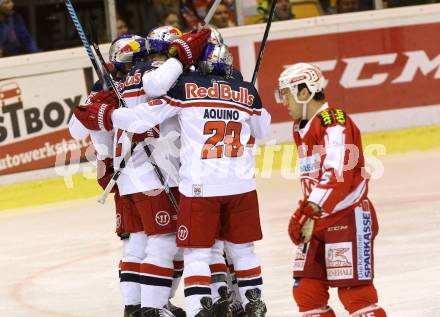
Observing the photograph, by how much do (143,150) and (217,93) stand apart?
57cm

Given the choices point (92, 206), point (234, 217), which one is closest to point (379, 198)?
point (92, 206)

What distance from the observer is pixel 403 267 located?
6.49 meters

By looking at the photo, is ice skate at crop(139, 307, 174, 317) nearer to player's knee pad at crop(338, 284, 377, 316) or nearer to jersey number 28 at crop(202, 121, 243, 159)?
jersey number 28 at crop(202, 121, 243, 159)

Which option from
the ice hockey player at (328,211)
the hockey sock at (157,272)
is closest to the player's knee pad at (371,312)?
the ice hockey player at (328,211)

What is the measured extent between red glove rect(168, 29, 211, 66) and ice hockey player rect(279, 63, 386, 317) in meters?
0.68

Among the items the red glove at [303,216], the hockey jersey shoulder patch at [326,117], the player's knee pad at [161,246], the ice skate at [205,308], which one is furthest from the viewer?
the player's knee pad at [161,246]

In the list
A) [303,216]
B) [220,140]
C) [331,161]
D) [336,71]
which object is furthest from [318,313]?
[336,71]

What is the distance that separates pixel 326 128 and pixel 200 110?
0.84 metres

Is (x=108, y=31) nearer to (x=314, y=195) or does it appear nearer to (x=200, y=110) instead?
(x=200, y=110)

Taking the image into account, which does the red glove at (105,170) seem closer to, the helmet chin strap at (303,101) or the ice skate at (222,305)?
the ice skate at (222,305)

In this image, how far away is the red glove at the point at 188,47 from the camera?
208 inches

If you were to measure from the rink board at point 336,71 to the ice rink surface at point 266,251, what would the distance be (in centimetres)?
80

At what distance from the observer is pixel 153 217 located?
5.50 metres

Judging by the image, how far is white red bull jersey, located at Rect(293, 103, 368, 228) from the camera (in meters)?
4.50
